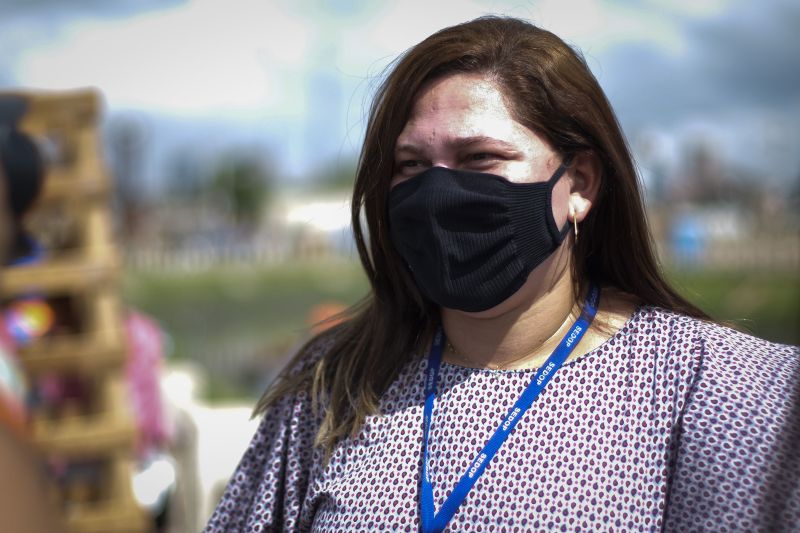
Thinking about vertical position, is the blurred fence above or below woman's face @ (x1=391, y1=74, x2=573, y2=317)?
below

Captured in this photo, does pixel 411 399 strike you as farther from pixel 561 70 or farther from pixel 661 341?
pixel 561 70

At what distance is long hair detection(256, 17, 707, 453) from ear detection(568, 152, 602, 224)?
0.02m

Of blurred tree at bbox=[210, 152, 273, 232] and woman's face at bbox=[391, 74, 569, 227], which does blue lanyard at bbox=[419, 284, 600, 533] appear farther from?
blurred tree at bbox=[210, 152, 273, 232]

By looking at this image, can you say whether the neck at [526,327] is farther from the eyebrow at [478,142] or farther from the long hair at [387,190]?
the eyebrow at [478,142]

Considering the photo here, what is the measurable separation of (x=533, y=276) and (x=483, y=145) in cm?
29

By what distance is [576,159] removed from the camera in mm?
1746

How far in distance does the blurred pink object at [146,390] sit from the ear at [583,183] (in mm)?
2661

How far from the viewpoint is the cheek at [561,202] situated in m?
1.71

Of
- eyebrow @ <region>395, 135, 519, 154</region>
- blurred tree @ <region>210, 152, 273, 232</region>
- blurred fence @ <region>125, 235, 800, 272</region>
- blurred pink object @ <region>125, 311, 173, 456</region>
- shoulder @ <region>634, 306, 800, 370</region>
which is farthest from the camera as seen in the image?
blurred tree @ <region>210, 152, 273, 232</region>

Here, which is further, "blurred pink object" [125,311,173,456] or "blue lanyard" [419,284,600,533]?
"blurred pink object" [125,311,173,456]

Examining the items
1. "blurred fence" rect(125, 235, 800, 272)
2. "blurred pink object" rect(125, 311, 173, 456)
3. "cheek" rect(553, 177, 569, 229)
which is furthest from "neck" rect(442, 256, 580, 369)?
"blurred fence" rect(125, 235, 800, 272)

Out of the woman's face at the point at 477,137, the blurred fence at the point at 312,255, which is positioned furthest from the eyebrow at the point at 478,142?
the blurred fence at the point at 312,255

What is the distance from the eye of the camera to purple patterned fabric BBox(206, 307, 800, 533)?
1466 mm

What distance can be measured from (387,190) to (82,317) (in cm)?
203
